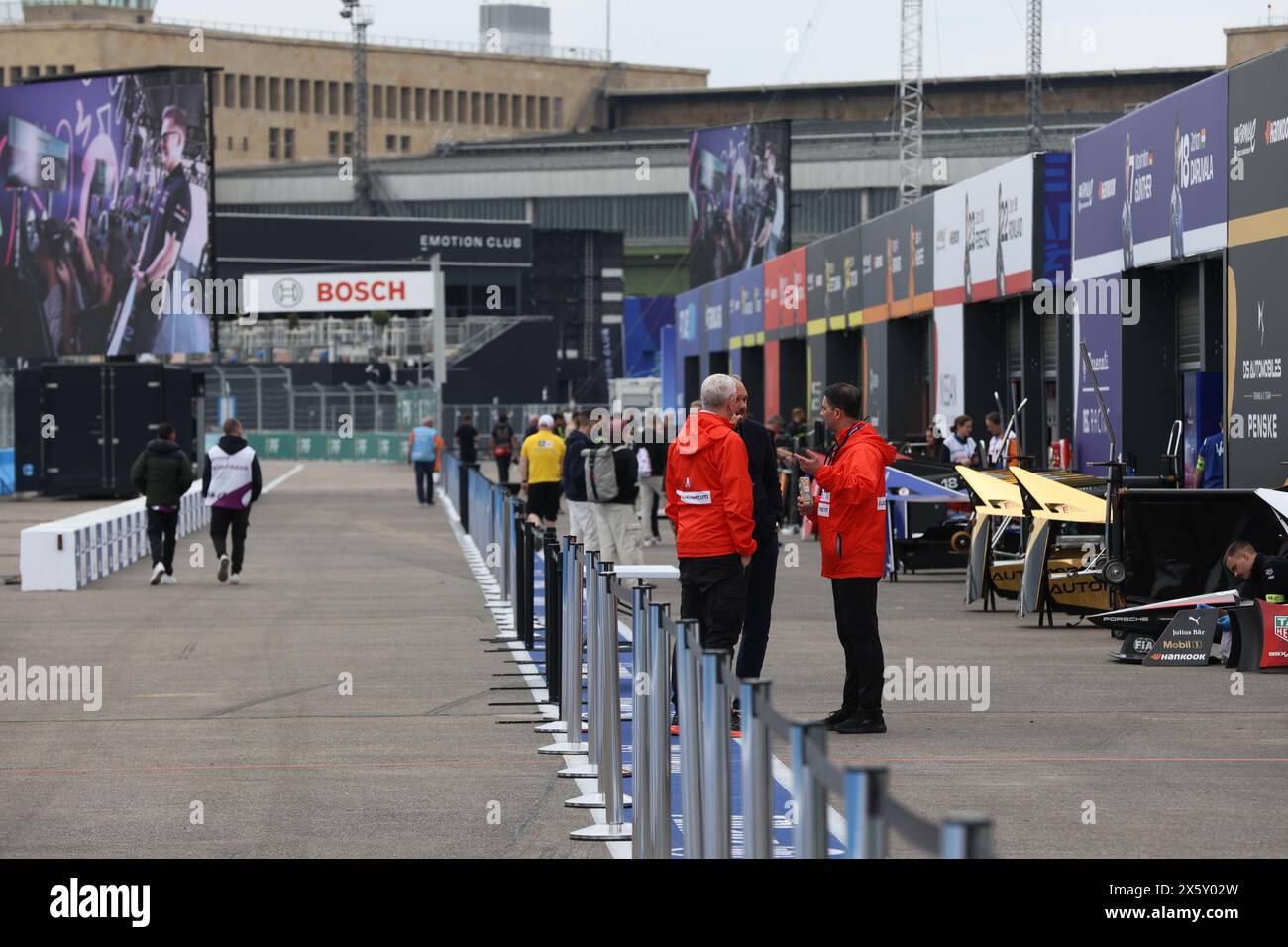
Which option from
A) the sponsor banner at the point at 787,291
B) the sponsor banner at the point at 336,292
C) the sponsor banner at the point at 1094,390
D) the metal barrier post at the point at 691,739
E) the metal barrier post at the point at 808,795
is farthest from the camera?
the sponsor banner at the point at 336,292

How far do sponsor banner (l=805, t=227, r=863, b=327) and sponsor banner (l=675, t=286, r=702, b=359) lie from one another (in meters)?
14.4

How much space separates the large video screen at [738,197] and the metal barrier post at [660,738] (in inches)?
1655

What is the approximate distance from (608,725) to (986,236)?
19.6 metres

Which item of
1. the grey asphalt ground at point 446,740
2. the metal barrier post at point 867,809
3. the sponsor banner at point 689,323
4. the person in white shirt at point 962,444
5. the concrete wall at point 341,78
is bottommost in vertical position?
the grey asphalt ground at point 446,740

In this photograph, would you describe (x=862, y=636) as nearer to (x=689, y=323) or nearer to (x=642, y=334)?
(x=689, y=323)

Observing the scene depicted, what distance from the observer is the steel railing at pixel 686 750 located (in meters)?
4.33

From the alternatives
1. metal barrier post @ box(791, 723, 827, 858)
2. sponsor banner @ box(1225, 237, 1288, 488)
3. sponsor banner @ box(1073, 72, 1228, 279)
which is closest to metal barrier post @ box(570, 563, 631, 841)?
metal barrier post @ box(791, 723, 827, 858)

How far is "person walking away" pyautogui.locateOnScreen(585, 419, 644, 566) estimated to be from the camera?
2017 centimetres

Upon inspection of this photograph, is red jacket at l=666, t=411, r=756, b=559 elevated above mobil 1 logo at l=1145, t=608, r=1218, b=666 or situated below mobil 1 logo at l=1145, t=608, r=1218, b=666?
above

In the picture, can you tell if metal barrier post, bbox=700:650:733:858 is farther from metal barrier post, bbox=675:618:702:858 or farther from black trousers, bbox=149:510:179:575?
black trousers, bbox=149:510:179:575

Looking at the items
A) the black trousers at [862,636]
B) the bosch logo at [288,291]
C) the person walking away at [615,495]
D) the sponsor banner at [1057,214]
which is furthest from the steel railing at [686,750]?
the bosch logo at [288,291]

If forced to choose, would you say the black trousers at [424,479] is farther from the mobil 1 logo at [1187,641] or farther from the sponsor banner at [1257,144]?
the mobil 1 logo at [1187,641]

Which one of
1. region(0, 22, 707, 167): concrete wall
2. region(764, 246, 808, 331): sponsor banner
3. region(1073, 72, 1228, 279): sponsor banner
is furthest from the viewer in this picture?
region(0, 22, 707, 167): concrete wall

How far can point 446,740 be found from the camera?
11.7 meters
